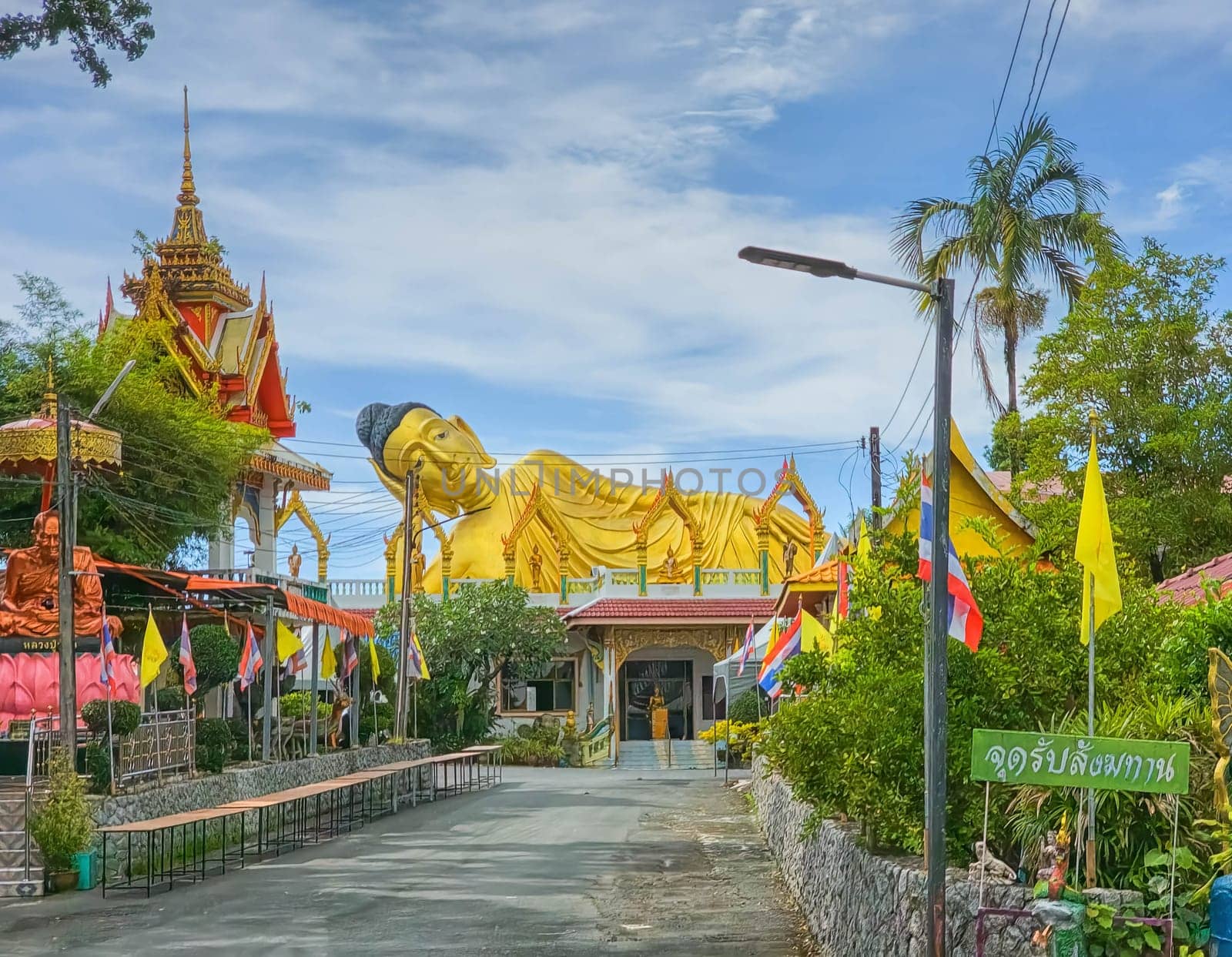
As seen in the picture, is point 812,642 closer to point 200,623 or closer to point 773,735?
point 773,735

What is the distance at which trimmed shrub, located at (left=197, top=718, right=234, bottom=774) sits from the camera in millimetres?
22734

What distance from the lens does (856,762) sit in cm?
1196

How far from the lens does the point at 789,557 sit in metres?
41.4

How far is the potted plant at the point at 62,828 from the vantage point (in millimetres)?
17328

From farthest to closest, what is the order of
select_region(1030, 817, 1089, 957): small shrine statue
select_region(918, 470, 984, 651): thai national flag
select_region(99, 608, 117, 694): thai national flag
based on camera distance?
select_region(99, 608, 117, 694): thai national flag → select_region(918, 470, 984, 651): thai national flag → select_region(1030, 817, 1089, 957): small shrine statue

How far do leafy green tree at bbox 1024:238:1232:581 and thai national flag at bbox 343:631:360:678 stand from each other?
13.6 m

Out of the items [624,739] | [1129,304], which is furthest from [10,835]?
[624,739]

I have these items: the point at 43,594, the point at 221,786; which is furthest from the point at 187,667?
the point at 43,594

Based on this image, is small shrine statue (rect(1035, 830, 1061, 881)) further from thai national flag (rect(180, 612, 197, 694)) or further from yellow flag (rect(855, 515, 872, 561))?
thai national flag (rect(180, 612, 197, 694))

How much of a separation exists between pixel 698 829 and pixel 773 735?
10004 mm

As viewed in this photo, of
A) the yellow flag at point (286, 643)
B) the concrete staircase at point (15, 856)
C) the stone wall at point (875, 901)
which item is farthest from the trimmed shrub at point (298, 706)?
the stone wall at point (875, 901)

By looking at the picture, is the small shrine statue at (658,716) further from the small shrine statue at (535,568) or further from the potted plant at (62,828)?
the potted plant at (62,828)

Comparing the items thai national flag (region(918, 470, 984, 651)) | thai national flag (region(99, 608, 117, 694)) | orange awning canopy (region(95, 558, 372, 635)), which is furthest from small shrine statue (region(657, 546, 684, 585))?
thai national flag (region(918, 470, 984, 651))

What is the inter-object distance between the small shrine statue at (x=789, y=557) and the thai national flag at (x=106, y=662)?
63.2 feet
